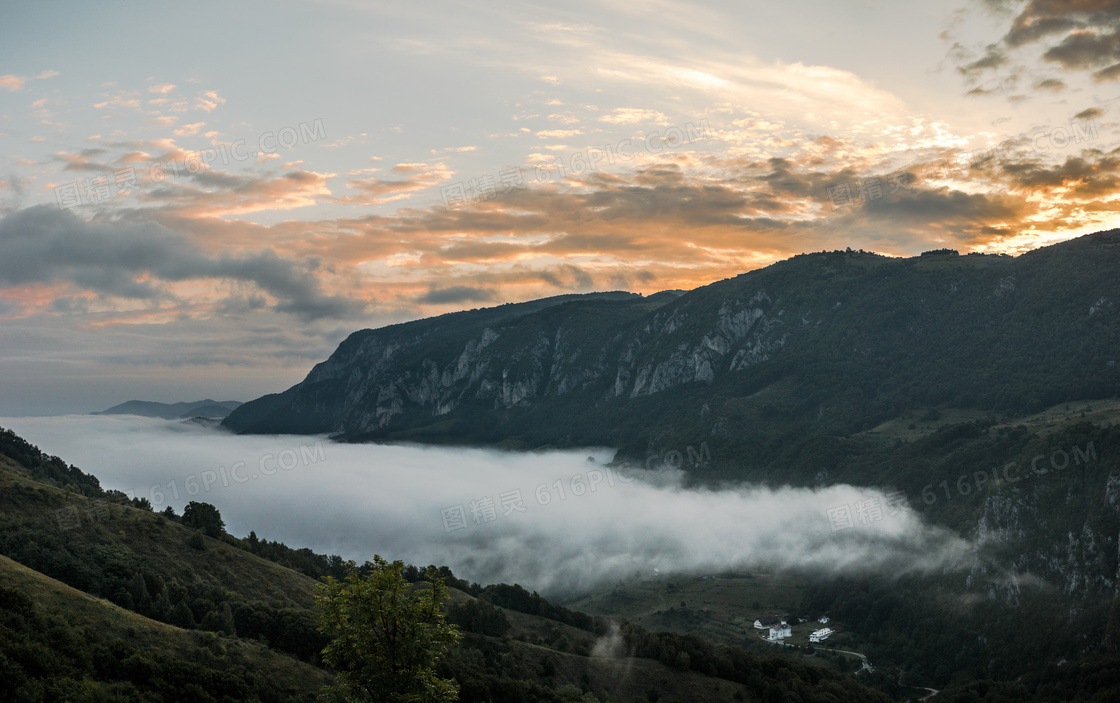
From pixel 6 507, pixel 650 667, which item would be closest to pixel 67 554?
pixel 6 507

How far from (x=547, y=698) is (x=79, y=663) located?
188ft

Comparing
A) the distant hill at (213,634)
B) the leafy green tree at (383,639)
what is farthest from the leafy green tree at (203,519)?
the leafy green tree at (383,639)

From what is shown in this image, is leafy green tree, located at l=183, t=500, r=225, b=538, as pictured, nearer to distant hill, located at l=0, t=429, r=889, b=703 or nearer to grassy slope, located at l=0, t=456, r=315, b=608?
distant hill, located at l=0, t=429, r=889, b=703

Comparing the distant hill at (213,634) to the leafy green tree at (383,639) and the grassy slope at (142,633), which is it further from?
the leafy green tree at (383,639)

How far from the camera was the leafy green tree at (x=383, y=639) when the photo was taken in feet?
166

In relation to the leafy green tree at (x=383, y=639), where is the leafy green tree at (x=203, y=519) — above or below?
below

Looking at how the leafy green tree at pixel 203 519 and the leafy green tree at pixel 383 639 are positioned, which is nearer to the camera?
the leafy green tree at pixel 383 639

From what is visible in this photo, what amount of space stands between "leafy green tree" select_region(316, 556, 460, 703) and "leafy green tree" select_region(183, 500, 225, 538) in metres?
94.0

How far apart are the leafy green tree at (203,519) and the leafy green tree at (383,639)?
94044mm

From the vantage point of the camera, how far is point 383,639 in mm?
51125

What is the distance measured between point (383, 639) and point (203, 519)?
324ft

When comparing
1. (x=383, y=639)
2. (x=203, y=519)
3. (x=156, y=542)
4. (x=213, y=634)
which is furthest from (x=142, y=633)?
(x=203, y=519)

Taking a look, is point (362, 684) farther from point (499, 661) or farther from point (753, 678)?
point (753, 678)

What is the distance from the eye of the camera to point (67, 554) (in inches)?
3637
